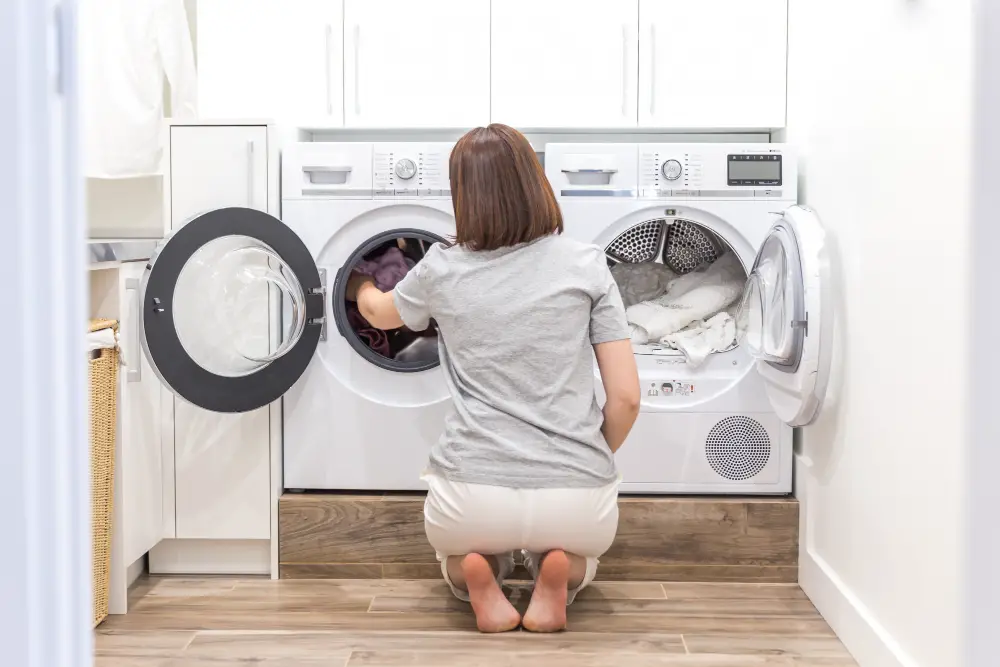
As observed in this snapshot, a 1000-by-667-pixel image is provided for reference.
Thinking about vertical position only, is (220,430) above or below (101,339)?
below

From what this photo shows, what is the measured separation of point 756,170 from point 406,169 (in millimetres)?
905

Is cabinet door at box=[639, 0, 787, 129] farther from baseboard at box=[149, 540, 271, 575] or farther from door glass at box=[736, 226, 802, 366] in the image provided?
baseboard at box=[149, 540, 271, 575]

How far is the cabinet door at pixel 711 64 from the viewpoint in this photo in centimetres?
267

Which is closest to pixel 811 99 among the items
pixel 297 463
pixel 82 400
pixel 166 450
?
pixel 297 463

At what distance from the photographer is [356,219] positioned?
97.6 inches

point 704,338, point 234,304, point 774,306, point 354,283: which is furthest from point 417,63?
point 774,306

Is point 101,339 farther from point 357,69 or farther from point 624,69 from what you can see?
point 624,69

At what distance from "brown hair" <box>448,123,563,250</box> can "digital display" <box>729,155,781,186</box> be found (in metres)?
0.70

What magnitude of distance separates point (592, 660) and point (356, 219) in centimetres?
124

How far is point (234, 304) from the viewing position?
234cm

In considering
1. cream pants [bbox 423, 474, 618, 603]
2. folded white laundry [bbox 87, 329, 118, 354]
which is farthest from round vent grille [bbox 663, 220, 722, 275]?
folded white laundry [bbox 87, 329, 118, 354]

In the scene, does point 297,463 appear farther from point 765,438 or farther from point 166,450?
point 765,438

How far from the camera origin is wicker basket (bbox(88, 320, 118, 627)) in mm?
2051

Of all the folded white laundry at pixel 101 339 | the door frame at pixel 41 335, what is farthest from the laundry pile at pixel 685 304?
the door frame at pixel 41 335
